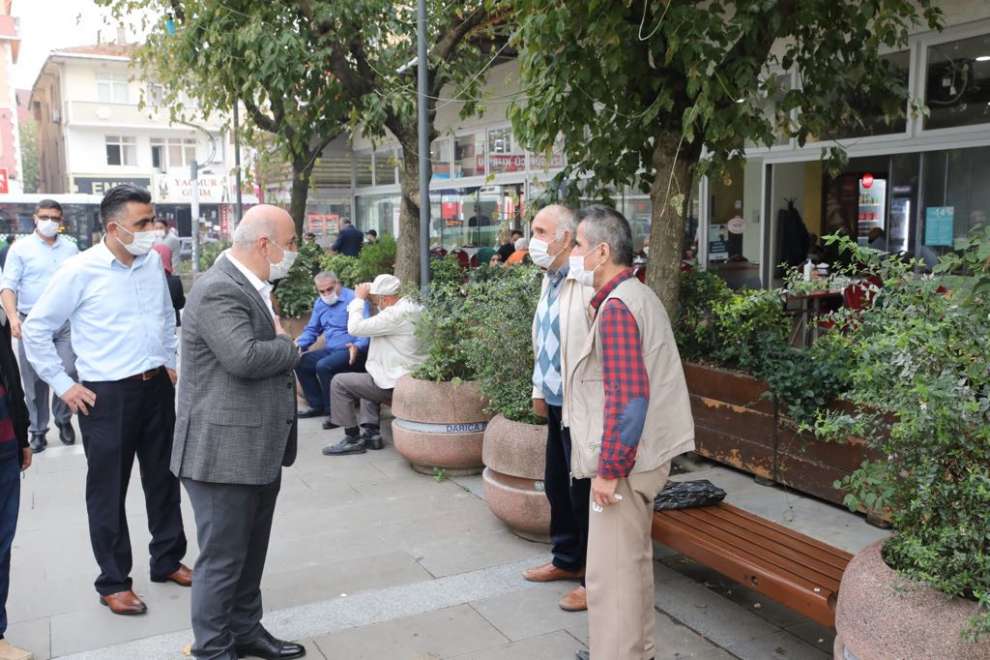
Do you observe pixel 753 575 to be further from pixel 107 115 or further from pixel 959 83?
pixel 107 115

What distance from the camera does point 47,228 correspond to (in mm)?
7039

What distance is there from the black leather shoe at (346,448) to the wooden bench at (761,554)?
3.41m

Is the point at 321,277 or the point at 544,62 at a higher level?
the point at 544,62

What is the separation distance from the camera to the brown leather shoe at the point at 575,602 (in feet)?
13.3

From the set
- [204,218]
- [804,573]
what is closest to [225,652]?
[804,573]

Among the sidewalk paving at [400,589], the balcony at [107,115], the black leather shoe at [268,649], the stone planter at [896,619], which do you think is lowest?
the sidewalk paving at [400,589]

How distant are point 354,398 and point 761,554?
4.15 metres

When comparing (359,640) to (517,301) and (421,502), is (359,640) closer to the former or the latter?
(421,502)

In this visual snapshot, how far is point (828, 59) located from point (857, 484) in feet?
14.0

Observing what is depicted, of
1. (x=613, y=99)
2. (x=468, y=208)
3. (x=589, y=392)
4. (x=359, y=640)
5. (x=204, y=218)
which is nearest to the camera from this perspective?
(x=589, y=392)

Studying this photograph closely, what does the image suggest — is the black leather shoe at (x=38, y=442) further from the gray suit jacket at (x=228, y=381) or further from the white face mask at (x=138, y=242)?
Result: the gray suit jacket at (x=228, y=381)

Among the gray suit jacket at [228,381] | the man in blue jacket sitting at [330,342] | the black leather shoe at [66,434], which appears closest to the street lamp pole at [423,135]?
the man in blue jacket sitting at [330,342]

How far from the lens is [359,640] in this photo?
3834 mm

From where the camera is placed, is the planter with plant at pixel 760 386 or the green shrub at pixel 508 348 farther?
the planter with plant at pixel 760 386
